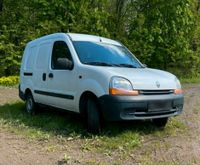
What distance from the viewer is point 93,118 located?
6.90 meters

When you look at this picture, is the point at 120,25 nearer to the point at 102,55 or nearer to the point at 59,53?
the point at 59,53

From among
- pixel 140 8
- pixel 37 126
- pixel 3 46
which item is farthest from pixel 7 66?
pixel 37 126

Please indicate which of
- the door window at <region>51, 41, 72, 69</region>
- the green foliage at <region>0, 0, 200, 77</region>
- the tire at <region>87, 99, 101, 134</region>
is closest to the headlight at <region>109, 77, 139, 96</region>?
the tire at <region>87, 99, 101, 134</region>

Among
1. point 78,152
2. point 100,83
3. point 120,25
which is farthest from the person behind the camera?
point 120,25

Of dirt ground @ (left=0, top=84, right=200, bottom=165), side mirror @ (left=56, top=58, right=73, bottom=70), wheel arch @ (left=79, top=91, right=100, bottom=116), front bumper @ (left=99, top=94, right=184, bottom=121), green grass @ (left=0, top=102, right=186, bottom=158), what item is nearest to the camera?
dirt ground @ (left=0, top=84, right=200, bottom=165)

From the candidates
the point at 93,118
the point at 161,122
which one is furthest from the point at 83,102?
the point at 161,122

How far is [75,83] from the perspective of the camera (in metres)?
7.46

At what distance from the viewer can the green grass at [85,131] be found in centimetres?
642

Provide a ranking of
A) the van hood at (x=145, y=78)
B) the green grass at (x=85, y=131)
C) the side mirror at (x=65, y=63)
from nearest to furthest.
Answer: the green grass at (x=85, y=131)
the van hood at (x=145, y=78)
the side mirror at (x=65, y=63)

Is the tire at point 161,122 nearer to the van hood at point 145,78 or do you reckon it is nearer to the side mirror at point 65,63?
the van hood at point 145,78

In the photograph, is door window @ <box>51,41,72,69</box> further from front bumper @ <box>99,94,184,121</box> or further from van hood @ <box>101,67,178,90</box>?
front bumper @ <box>99,94,184,121</box>

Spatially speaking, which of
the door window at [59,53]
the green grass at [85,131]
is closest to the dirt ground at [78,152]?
the green grass at [85,131]

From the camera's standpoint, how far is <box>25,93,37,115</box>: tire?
9.54 metres

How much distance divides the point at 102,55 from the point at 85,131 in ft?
5.12
